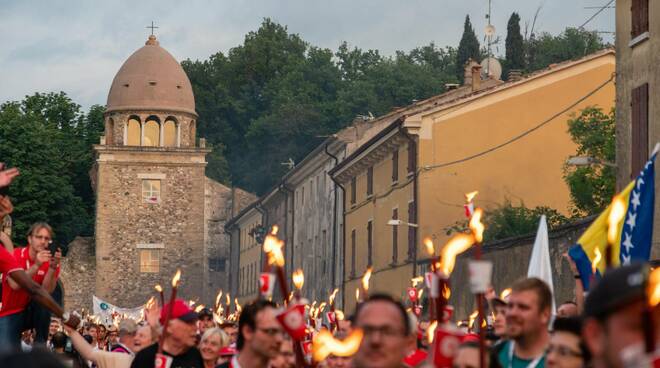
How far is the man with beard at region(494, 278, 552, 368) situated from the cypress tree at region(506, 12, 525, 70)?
8390 centimetres

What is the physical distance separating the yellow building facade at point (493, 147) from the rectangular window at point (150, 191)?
140ft

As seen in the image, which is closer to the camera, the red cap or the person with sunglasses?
the person with sunglasses

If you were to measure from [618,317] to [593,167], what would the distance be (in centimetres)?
3307

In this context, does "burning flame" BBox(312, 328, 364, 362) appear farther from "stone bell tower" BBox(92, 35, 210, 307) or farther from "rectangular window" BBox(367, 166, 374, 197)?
"stone bell tower" BBox(92, 35, 210, 307)

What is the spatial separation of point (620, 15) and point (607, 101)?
14.2 metres

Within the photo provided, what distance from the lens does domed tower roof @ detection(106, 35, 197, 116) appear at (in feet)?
290

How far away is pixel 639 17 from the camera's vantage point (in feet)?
85.8

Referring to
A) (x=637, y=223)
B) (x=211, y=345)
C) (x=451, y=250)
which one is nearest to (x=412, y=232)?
(x=637, y=223)

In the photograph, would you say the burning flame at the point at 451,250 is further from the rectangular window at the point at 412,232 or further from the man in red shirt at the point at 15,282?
the rectangular window at the point at 412,232

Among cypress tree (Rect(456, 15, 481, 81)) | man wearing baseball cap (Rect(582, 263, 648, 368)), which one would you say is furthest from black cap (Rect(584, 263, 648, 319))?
cypress tree (Rect(456, 15, 481, 81))

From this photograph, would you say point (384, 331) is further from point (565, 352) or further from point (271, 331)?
point (271, 331)

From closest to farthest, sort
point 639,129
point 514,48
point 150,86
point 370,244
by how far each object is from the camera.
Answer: point 639,129
point 370,244
point 150,86
point 514,48

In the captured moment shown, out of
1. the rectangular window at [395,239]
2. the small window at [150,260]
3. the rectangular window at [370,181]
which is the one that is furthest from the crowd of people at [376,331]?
the small window at [150,260]

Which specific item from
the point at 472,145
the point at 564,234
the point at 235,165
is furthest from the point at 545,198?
the point at 235,165
